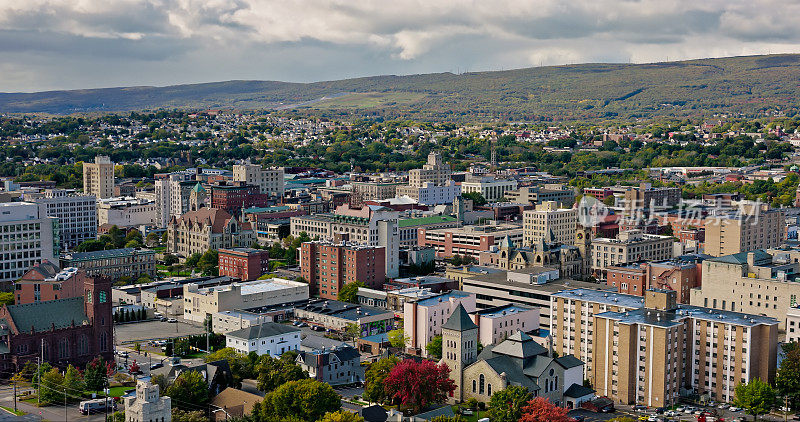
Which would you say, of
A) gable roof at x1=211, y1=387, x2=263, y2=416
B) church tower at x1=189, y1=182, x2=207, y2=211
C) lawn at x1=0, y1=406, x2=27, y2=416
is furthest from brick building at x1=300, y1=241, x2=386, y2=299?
church tower at x1=189, y1=182, x2=207, y2=211

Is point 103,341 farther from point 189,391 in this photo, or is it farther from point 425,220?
point 425,220

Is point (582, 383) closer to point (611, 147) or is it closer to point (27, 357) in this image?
point (27, 357)

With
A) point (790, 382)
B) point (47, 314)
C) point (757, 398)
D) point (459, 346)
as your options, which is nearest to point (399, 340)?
point (459, 346)

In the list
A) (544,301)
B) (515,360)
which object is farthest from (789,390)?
(544,301)

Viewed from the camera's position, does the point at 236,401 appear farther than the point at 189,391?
Yes

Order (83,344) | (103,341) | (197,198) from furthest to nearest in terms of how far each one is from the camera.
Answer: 1. (197,198)
2. (103,341)
3. (83,344)

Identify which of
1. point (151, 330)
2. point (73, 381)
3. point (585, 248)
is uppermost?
point (585, 248)
